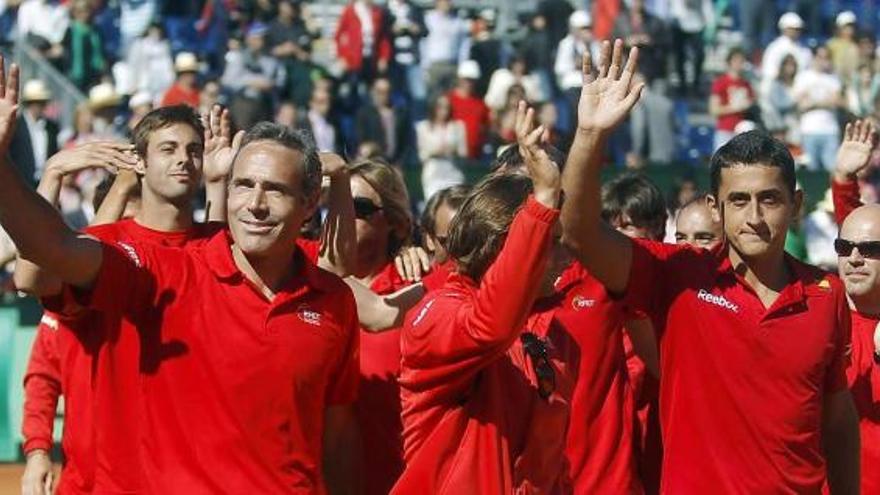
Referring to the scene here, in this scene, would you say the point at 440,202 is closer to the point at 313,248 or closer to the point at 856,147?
the point at 313,248

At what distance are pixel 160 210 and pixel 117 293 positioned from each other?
166 centimetres

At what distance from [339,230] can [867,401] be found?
7.51 feet

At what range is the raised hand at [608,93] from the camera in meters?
6.14

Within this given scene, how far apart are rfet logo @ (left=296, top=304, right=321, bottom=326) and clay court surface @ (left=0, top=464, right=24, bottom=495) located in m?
9.29

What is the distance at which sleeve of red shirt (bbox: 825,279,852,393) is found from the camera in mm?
6879

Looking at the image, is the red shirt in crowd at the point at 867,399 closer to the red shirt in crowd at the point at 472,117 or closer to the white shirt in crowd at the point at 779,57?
the red shirt in crowd at the point at 472,117

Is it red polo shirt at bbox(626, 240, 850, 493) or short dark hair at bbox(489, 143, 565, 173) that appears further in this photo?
short dark hair at bbox(489, 143, 565, 173)

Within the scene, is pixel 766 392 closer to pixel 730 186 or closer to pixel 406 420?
pixel 730 186

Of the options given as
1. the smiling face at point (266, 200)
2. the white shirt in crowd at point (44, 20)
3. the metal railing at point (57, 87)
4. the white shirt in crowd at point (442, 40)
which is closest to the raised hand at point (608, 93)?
the smiling face at point (266, 200)

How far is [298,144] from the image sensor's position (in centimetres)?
659

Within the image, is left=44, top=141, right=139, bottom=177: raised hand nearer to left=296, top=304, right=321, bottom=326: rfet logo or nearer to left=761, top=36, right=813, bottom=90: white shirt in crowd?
left=296, top=304, right=321, bottom=326: rfet logo

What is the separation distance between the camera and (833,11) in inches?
1174

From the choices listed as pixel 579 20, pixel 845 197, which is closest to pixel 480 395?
pixel 845 197

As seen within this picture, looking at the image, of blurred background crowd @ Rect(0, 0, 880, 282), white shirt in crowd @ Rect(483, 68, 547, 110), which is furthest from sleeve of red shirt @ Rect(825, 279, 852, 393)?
white shirt in crowd @ Rect(483, 68, 547, 110)
